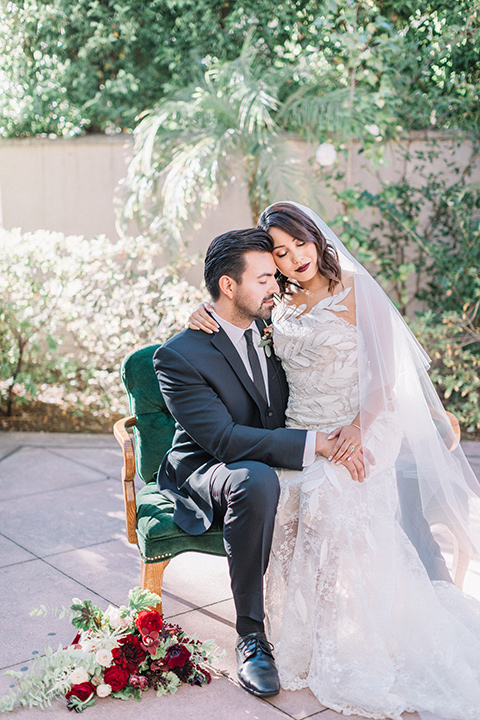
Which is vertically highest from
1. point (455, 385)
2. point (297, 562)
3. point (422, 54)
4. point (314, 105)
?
point (422, 54)

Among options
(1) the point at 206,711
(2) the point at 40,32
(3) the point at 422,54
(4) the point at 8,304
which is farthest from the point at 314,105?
(1) the point at 206,711

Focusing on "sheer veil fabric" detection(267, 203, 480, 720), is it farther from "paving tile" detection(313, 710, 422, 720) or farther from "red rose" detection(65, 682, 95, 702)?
"red rose" detection(65, 682, 95, 702)

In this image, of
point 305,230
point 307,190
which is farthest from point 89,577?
point 307,190

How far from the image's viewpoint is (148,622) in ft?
8.37

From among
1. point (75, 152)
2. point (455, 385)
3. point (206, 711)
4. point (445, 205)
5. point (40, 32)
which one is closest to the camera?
point (206, 711)

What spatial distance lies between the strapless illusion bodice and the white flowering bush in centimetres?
292

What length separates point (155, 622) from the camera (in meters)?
2.56

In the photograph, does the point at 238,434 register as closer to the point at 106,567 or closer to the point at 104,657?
the point at 104,657

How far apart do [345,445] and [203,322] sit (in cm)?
74

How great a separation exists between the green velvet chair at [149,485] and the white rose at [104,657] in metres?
0.35

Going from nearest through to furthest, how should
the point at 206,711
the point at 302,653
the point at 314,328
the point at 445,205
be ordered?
the point at 206,711 → the point at 302,653 → the point at 314,328 → the point at 445,205

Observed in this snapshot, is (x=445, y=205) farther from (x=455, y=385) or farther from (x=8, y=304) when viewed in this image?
(x=8, y=304)

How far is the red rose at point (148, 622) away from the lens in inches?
Answer: 100.0

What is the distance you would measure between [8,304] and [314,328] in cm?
371
